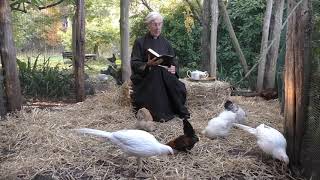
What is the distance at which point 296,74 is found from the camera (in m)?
3.97

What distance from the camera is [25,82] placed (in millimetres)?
8625

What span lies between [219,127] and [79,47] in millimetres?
3572

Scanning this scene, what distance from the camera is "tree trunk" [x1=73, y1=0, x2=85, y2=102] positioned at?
7.33 meters

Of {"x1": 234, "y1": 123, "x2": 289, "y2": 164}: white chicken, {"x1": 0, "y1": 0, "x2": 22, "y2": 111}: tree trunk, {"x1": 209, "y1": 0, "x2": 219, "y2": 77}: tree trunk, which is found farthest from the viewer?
{"x1": 209, "y1": 0, "x2": 219, "y2": 77}: tree trunk

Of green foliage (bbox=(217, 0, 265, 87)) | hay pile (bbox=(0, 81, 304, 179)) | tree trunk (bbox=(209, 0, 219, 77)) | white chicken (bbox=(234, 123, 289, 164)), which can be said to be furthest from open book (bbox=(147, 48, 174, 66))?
green foliage (bbox=(217, 0, 265, 87))

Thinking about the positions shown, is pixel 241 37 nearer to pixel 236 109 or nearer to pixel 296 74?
pixel 236 109

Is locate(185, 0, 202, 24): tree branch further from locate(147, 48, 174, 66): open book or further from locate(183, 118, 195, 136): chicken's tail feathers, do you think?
locate(183, 118, 195, 136): chicken's tail feathers

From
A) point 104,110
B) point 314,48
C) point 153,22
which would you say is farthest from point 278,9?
point 314,48

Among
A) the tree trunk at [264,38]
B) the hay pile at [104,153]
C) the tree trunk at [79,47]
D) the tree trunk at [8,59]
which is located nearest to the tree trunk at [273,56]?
the tree trunk at [264,38]

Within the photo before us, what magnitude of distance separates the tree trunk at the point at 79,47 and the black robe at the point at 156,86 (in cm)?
169

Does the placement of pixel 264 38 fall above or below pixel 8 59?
above

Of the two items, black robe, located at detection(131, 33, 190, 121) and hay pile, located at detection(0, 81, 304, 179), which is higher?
black robe, located at detection(131, 33, 190, 121)

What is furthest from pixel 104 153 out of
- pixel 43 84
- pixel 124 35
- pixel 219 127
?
pixel 43 84

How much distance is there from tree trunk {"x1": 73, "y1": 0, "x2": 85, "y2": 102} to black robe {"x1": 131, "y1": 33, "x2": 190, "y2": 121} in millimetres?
1687
